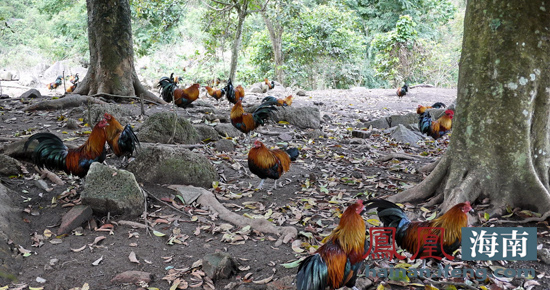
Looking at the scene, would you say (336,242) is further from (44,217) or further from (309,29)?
(309,29)

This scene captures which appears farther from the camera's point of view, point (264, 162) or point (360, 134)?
point (360, 134)

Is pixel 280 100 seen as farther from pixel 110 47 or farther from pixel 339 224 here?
pixel 339 224

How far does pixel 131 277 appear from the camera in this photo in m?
3.28

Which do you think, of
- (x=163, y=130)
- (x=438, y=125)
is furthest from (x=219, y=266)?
(x=438, y=125)

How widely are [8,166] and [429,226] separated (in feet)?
15.8

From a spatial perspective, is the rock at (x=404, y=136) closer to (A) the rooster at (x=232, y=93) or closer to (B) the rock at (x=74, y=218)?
(A) the rooster at (x=232, y=93)

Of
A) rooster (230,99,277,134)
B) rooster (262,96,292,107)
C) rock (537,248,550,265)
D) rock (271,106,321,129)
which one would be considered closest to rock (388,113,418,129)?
rock (271,106,321,129)

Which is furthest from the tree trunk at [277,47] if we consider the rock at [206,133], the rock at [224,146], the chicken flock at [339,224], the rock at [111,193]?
the rock at [111,193]

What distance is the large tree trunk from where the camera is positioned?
402 centimetres

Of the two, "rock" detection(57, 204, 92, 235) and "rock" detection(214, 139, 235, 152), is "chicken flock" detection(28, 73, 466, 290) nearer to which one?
"rock" detection(57, 204, 92, 235)

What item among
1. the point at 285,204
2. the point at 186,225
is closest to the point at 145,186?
the point at 186,225

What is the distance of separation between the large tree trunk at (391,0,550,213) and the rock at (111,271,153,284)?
3.07 meters

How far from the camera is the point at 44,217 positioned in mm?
4219

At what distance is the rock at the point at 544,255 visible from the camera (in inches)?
133
